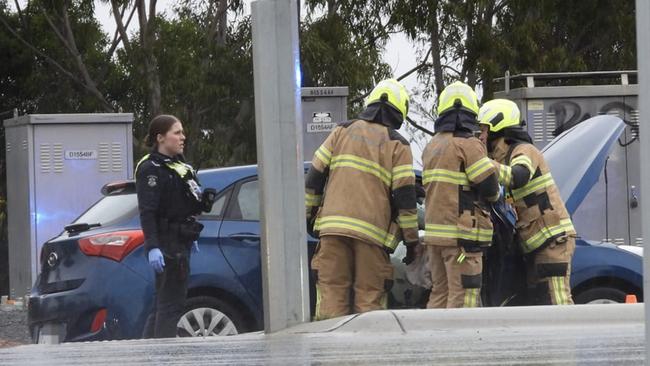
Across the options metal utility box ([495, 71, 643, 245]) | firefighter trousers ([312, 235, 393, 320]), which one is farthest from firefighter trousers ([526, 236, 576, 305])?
metal utility box ([495, 71, 643, 245])

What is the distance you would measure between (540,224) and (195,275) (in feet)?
6.69

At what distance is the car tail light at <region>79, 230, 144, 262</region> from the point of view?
26.5 feet

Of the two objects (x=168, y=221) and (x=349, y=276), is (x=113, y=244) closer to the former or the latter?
(x=168, y=221)

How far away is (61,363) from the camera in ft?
15.4

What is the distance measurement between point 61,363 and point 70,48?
19.9 meters

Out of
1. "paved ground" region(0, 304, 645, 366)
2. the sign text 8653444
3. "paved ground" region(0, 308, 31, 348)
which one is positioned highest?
the sign text 8653444

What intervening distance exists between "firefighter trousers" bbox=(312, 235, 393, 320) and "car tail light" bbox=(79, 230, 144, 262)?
120 centimetres

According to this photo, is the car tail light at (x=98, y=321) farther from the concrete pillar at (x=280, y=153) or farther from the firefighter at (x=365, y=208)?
the concrete pillar at (x=280, y=153)

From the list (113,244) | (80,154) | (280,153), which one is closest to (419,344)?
(280,153)

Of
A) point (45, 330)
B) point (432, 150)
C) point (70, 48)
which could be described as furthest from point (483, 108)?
point (70, 48)

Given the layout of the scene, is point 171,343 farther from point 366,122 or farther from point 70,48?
point 70,48

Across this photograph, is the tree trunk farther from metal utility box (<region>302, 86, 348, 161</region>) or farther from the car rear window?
the car rear window

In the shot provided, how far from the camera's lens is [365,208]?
7285mm

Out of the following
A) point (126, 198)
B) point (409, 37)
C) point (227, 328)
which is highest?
point (409, 37)
